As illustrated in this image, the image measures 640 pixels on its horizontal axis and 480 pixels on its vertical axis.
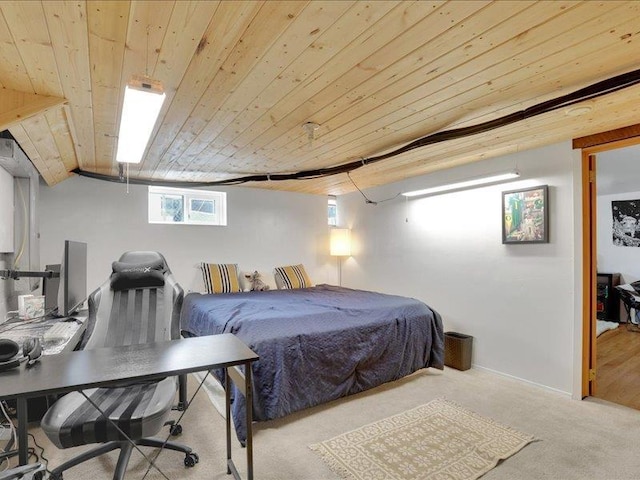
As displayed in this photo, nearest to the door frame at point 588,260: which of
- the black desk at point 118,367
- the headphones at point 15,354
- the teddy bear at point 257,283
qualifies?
the black desk at point 118,367

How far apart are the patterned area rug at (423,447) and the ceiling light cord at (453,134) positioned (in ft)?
6.71

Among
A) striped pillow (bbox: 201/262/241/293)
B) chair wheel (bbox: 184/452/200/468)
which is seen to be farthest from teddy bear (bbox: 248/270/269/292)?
chair wheel (bbox: 184/452/200/468)

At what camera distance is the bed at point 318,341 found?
2305 millimetres

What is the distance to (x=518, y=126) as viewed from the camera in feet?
8.06

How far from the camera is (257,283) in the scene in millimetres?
4523

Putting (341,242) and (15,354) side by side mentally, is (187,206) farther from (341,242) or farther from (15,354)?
(15,354)

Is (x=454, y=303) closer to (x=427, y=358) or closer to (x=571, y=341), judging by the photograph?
(x=427, y=358)

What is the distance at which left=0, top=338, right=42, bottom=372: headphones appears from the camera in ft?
4.46

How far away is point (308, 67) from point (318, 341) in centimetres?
183

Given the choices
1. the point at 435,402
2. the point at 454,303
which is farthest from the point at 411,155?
the point at 435,402

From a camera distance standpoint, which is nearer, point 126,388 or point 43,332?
point 126,388

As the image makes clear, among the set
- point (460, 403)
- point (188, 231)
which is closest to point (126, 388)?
point (460, 403)

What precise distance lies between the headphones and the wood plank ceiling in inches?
44.5

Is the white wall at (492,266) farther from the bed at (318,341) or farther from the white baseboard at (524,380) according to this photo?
the bed at (318,341)
